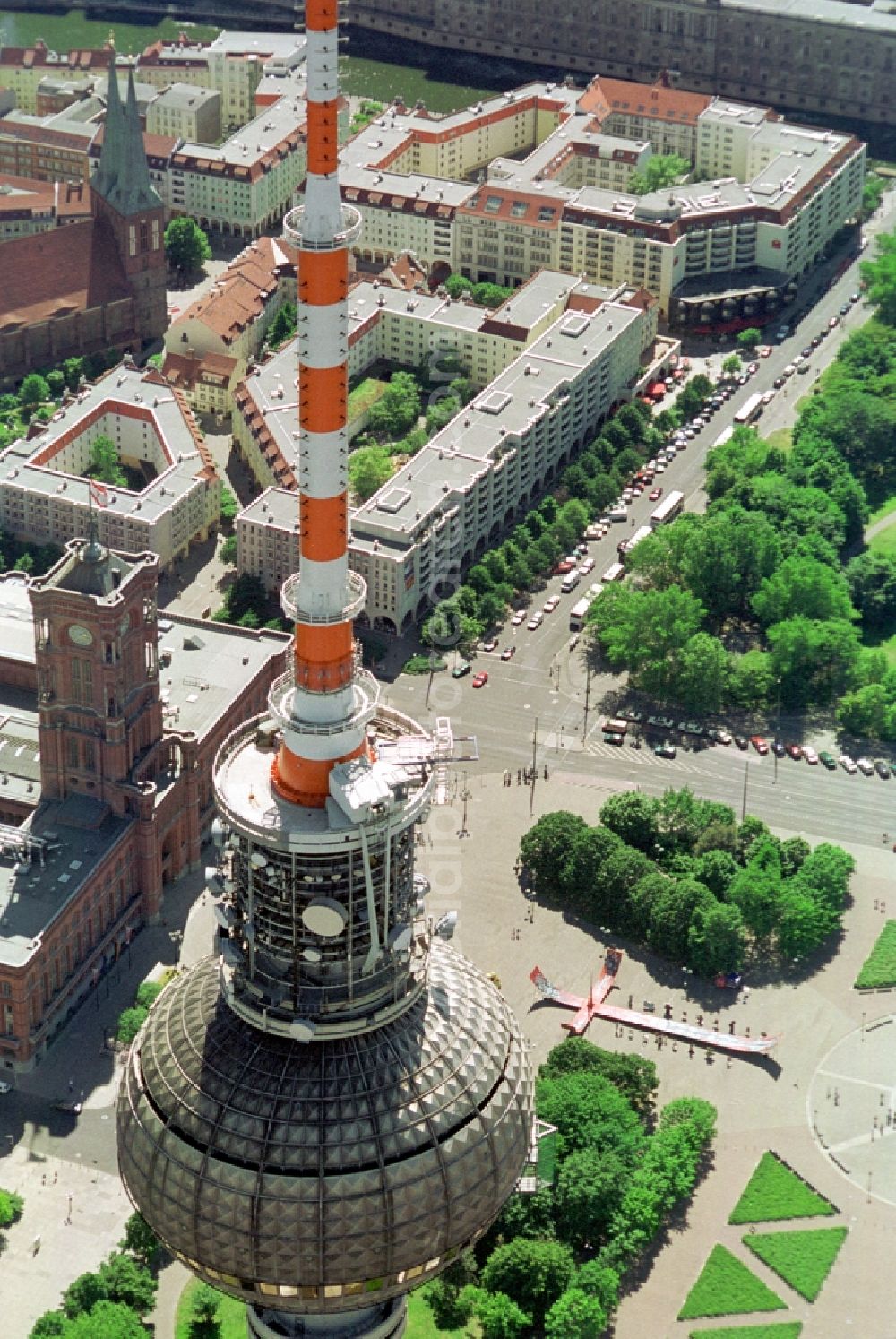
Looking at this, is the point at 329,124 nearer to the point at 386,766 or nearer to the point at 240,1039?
the point at 386,766

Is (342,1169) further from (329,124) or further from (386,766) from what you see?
(329,124)

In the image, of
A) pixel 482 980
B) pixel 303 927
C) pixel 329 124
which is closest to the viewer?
pixel 329 124

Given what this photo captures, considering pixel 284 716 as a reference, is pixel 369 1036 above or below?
below

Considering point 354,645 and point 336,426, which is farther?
point 354,645

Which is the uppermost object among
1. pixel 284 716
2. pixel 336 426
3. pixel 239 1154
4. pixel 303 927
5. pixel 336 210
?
pixel 336 210

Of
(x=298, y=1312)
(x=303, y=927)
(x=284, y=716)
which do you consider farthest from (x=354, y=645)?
(x=298, y=1312)

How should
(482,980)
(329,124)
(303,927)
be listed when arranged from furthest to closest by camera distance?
(482,980), (303,927), (329,124)
